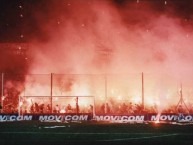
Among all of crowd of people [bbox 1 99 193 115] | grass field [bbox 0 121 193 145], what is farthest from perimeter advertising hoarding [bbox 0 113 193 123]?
grass field [bbox 0 121 193 145]

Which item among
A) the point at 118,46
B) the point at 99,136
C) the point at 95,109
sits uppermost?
the point at 118,46

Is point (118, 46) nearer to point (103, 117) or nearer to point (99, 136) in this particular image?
point (103, 117)

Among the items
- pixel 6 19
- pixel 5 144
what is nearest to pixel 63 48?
pixel 6 19

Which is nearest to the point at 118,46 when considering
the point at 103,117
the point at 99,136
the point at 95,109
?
the point at 95,109

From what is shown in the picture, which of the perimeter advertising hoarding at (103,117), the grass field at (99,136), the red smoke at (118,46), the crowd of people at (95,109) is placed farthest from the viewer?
the red smoke at (118,46)

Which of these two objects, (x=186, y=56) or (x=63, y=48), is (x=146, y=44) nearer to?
(x=186, y=56)

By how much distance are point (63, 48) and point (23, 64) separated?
3.70 meters

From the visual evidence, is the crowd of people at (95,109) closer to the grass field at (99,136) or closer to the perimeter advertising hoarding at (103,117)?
the perimeter advertising hoarding at (103,117)

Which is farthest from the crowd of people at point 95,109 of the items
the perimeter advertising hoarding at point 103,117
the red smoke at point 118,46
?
the perimeter advertising hoarding at point 103,117

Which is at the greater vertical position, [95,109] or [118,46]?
[118,46]

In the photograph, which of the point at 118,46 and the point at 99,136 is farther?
the point at 118,46

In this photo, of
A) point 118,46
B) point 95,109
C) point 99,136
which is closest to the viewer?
point 99,136

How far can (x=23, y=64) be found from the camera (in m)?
39.2

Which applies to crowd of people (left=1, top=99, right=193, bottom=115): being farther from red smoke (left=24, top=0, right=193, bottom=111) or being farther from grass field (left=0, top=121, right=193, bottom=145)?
grass field (left=0, top=121, right=193, bottom=145)
